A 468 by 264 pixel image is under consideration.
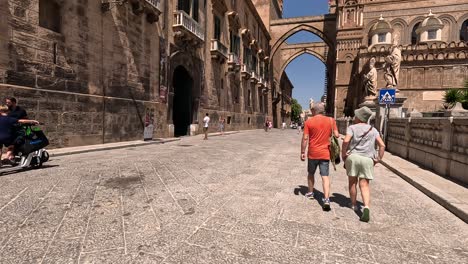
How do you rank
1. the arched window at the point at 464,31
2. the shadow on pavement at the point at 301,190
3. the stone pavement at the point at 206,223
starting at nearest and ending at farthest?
the stone pavement at the point at 206,223 → the shadow on pavement at the point at 301,190 → the arched window at the point at 464,31

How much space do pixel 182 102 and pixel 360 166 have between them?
1619cm

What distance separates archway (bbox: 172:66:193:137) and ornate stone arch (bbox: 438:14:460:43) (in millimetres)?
37320

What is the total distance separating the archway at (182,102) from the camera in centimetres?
1831

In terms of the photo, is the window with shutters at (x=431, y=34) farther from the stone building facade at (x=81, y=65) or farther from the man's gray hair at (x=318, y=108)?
the man's gray hair at (x=318, y=108)

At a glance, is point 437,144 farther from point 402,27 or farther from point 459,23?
point 459,23

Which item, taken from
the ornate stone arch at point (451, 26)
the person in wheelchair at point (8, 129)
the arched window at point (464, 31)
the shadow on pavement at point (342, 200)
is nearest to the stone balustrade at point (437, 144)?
the shadow on pavement at point (342, 200)

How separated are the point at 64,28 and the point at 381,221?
35.1 ft

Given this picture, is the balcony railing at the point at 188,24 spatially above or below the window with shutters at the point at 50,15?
above

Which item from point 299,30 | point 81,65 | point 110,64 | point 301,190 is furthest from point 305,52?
point 301,190

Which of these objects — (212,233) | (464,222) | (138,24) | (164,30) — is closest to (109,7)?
(138,24)

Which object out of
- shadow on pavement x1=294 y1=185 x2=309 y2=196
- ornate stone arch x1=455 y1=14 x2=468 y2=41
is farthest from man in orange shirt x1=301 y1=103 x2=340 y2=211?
ornate stone arch x1=455 y1=14 x2=468 y2=41

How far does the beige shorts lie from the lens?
3.42m

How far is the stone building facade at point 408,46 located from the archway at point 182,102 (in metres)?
20.3

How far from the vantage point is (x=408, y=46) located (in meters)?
29.4
